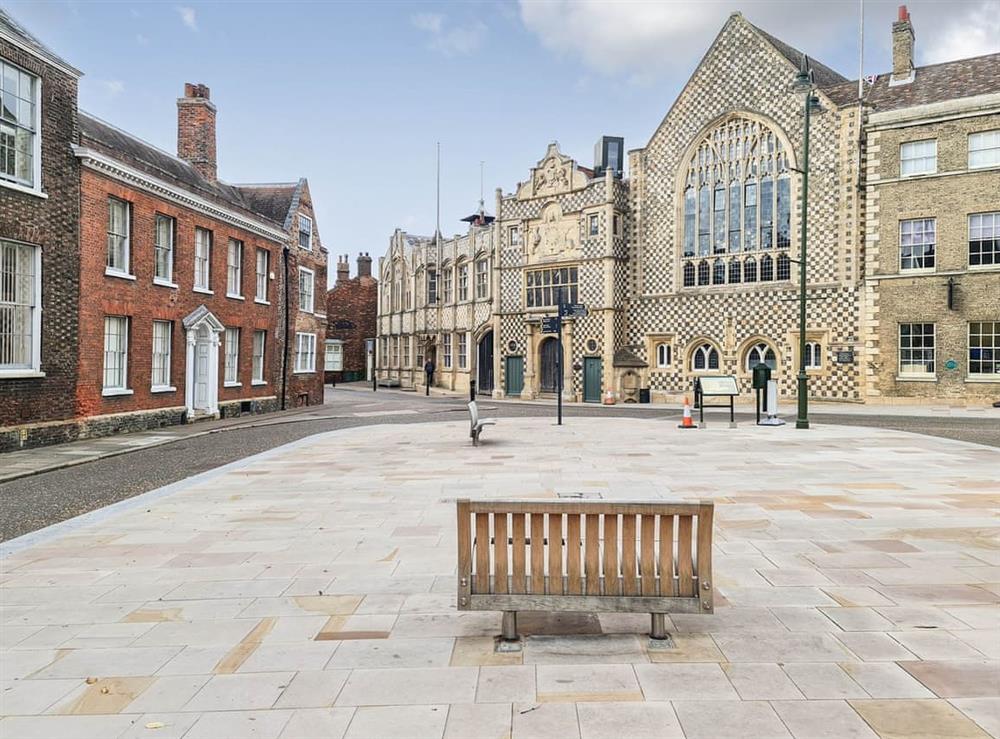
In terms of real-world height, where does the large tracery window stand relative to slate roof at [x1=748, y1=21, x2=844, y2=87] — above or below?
below

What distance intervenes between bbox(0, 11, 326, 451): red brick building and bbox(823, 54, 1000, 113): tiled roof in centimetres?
2438

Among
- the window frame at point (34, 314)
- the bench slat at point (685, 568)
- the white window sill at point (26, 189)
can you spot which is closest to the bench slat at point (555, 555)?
the bench slat at point (685, 568)

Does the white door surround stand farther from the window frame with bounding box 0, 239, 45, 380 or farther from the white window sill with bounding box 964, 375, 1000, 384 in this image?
the white window sill with bounding box 964, 375, 1000, 384

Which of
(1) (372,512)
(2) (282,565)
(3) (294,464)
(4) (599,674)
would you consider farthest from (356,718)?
(3) (294,464)

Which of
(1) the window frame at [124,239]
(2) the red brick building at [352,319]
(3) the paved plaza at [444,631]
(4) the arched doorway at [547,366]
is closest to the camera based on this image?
(3) the paved plaza at [444,631]

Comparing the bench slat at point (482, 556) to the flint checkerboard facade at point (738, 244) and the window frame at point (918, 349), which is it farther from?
the window frame at point (918, 349)

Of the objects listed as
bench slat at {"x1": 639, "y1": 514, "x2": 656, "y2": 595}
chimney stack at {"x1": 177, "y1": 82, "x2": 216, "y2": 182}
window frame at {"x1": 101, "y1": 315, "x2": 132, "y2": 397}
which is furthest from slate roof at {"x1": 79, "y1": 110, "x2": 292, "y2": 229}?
bench slat at {"x1": 639, "y1": 514, "x2": 656, "y2": 595}

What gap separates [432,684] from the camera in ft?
14.0

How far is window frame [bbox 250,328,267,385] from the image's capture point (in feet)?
92.9

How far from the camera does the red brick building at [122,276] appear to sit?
1666 cm

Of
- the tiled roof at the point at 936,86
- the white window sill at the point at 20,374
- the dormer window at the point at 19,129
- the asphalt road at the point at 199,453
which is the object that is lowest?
the asphalt road at the point at 199,453

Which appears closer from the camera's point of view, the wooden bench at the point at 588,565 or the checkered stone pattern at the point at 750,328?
the wooden bench at the point at 588,565

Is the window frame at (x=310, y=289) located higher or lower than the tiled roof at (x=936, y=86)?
lower

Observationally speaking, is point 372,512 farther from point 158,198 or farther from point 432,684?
point 158,198
